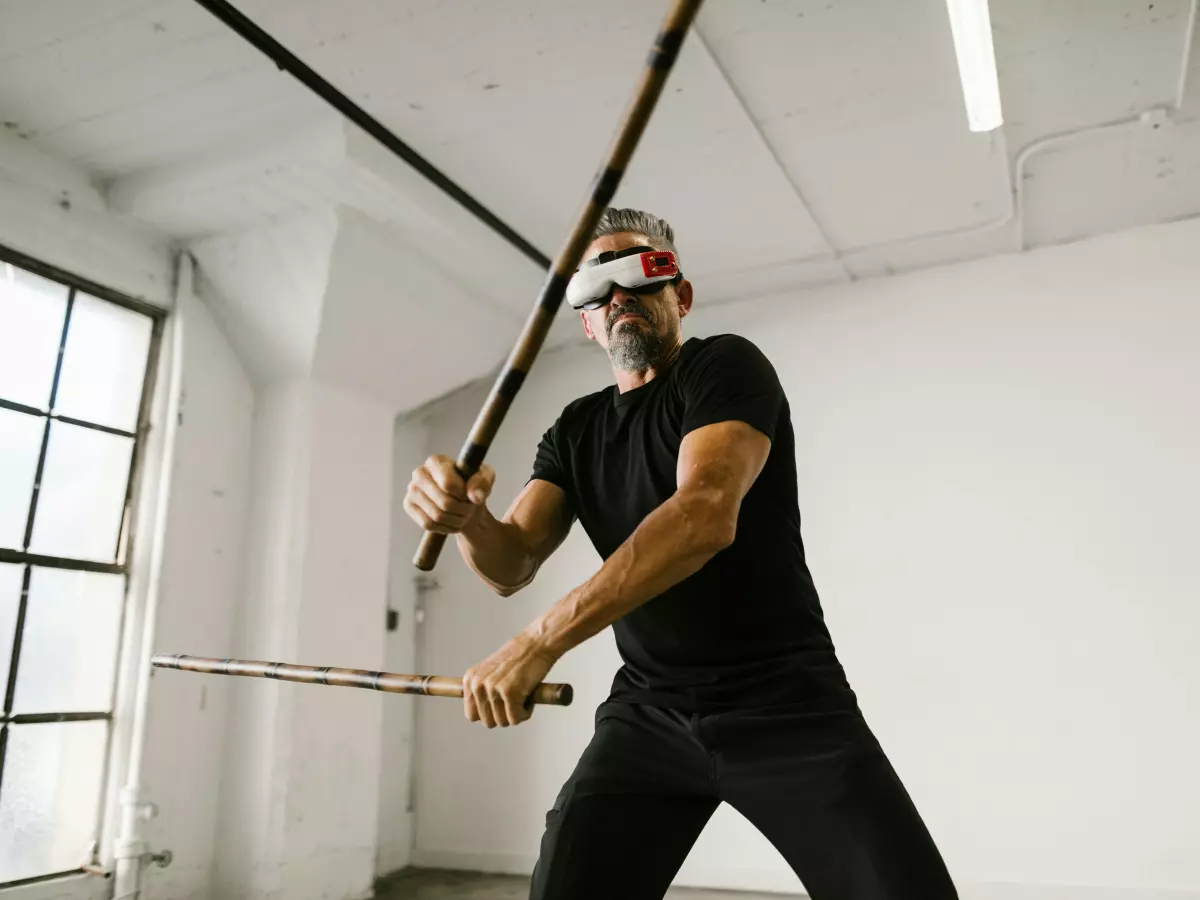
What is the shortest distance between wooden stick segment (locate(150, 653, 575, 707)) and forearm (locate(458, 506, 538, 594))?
0.77 feet

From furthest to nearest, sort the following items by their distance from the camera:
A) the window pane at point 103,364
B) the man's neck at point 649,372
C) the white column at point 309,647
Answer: the white column at point 309,647
the window pane at point 103,364
the man's neck at point 649,372

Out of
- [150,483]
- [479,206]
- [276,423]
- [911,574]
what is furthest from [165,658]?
[911,574]

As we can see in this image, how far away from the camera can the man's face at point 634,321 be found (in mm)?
1732

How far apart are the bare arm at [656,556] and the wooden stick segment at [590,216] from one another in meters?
0.29

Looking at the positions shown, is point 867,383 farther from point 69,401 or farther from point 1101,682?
point 69,401

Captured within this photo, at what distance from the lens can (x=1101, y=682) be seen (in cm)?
326

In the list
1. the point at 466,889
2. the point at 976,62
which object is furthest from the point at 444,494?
the point at 466,889

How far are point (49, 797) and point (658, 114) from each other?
3100 mm

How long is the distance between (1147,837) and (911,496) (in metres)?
1.49

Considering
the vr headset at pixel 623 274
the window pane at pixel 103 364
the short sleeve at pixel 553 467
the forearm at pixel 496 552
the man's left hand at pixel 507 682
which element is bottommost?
the man's left hand at pixel 507 682

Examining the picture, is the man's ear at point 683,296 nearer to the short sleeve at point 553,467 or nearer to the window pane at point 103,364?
the short sleeve at point 553,467

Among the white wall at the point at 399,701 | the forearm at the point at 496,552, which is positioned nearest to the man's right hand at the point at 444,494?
the forearm at the point at 496,552

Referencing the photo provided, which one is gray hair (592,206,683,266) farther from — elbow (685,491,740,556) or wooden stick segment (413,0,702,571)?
elbow (685,491,740,556)

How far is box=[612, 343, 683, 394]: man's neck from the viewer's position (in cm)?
176
